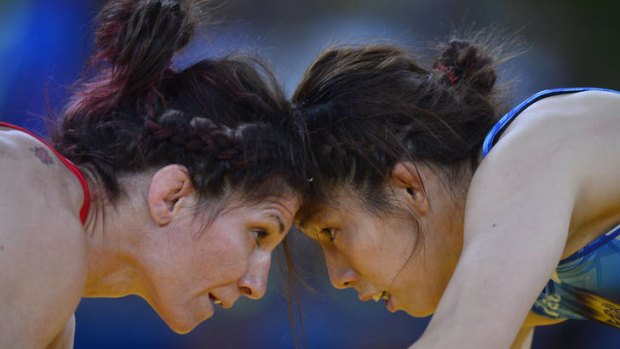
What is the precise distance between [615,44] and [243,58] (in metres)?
3.33

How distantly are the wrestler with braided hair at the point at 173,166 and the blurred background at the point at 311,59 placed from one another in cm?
183

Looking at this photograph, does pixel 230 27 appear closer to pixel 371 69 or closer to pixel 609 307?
pixel 371 69

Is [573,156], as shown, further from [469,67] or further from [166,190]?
[166,190]

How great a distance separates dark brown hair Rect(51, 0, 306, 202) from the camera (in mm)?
2111

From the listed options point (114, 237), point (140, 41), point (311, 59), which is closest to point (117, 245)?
point (114, 237)

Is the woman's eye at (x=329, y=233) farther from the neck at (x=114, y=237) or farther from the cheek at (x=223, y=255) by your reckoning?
the neck at (x=114, y=237)

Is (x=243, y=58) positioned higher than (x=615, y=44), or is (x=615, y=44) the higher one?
(x=243, y=58)

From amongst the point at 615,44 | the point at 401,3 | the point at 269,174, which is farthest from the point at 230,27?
the point at 269,174

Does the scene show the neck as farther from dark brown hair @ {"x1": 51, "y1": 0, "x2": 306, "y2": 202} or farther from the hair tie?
the hair tie

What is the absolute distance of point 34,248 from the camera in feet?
5.63

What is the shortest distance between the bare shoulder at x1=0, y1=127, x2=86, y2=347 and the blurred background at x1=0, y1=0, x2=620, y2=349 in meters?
2.29

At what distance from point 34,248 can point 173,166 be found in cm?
46

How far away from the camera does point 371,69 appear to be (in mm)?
2371

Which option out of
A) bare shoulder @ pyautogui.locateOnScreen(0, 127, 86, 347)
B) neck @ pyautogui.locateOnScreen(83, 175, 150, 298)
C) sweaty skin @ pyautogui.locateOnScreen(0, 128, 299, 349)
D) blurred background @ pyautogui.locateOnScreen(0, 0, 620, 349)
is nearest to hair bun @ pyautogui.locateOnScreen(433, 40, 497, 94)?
sweaty skin @ pyautogui.locateOnScreen(0, 128, 299, 349)
